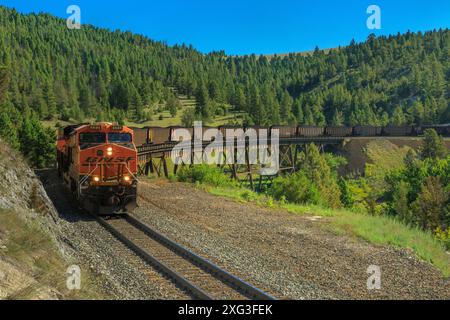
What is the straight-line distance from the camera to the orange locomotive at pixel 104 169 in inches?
619

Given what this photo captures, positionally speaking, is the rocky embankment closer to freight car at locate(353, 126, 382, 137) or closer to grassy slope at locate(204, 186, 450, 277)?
grassy slope at locate(204, 186, 450, 277)

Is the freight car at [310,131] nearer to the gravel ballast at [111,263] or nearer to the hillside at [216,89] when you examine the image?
the hillside at [216,89]

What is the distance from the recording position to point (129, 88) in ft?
389

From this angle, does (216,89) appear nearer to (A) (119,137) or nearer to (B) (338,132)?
(B) (338,132)

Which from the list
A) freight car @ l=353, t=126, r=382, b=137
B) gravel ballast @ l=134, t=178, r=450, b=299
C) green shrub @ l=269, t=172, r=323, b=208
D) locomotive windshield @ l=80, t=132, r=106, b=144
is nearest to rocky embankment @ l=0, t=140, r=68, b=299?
locomotive windshield @ l=80, t=132, r=106, b=144

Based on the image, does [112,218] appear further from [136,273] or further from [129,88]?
[129,88]

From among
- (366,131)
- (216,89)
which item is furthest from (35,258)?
(216,89)

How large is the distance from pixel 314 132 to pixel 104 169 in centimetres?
5226

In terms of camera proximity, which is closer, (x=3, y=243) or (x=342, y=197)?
(x=3, y=243)

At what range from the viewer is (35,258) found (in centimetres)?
834

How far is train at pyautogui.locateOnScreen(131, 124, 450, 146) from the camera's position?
35.6 meters

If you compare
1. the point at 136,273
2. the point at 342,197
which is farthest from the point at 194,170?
the point at 342,197

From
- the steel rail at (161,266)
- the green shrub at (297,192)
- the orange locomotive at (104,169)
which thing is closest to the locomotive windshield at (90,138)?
the orange locomotive at (104,169)
